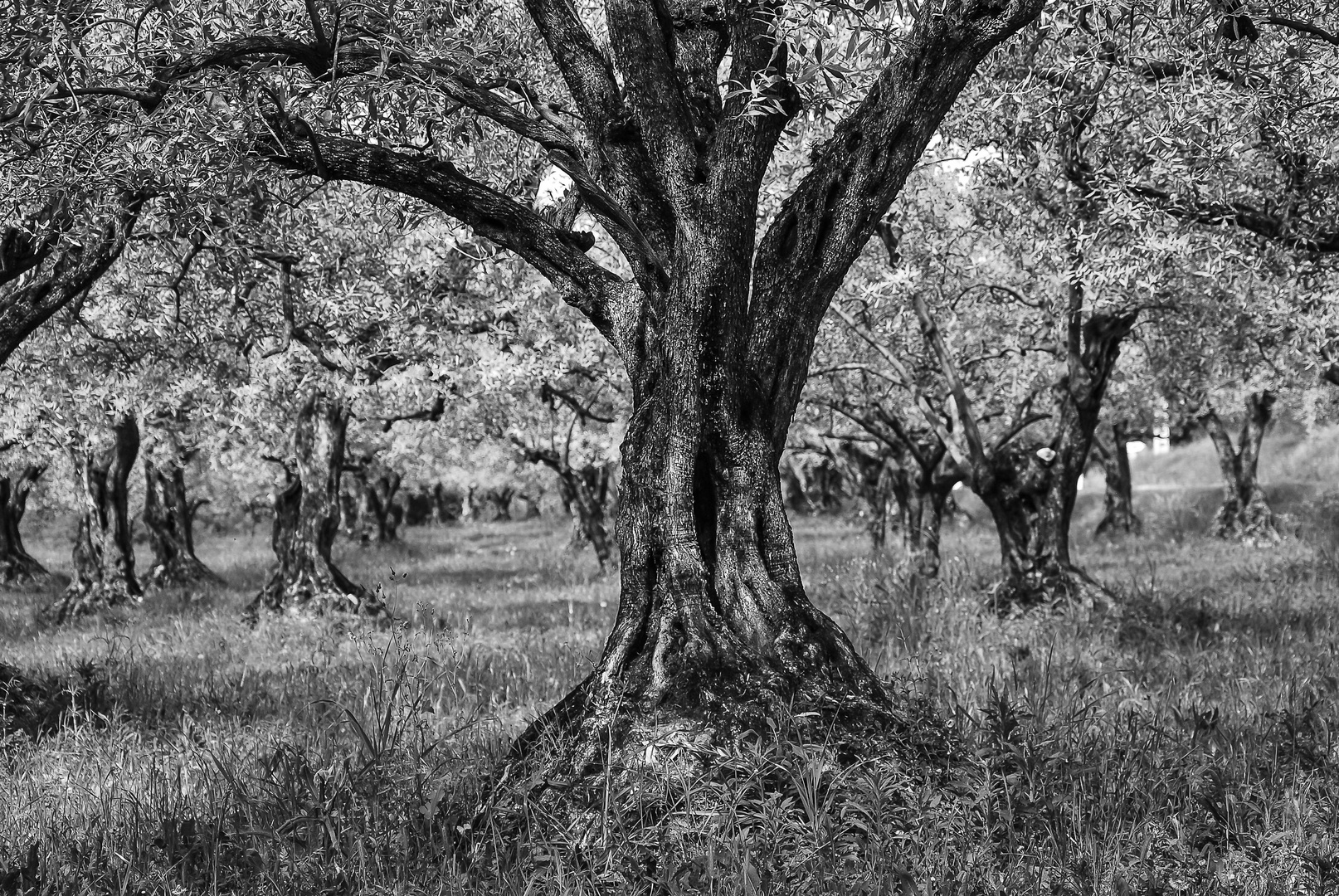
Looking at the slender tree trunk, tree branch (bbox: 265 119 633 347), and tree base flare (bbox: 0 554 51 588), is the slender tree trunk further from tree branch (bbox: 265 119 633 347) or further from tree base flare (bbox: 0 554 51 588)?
tree base flare (bbox: 0 554 51 588)

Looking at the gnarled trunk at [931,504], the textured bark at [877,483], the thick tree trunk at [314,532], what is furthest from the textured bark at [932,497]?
the thick tree trunk at [314,532]

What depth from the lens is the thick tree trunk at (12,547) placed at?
32.6 metres

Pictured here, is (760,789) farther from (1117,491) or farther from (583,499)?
(1117,491)

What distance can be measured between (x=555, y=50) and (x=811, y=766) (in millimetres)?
4310

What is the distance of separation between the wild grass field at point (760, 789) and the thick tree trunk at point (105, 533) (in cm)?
1366

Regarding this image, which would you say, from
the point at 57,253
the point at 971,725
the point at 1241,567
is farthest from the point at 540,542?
the point at 971,725

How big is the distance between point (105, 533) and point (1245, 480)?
30399mm

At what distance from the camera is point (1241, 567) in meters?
19.8

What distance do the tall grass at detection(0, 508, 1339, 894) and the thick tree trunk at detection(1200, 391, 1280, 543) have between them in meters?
21.1

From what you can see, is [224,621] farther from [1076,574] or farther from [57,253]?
[1076,574]

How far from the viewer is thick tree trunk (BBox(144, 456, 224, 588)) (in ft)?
90.5

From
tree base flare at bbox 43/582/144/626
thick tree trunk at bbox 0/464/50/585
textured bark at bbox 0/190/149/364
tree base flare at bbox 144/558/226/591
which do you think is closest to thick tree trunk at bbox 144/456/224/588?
tree base flare at bbox 144/558/226/591

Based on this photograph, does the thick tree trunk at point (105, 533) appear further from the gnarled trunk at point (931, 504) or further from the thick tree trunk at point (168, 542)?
the gnarled trunk at point (931, 504)

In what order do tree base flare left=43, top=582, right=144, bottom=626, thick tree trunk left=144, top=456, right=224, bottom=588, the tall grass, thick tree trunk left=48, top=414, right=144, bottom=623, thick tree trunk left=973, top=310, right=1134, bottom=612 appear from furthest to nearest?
thick tree trunk left=144, top=456, right=224, bottom=588 < thick tree trunk left=48, top=414, right=144, bottom=623 < tree base flare left=43, top=582, right=144, bottom=626 < thick tree trunk left=973, top=310, right=1134, bottom=612 < the tall grass
